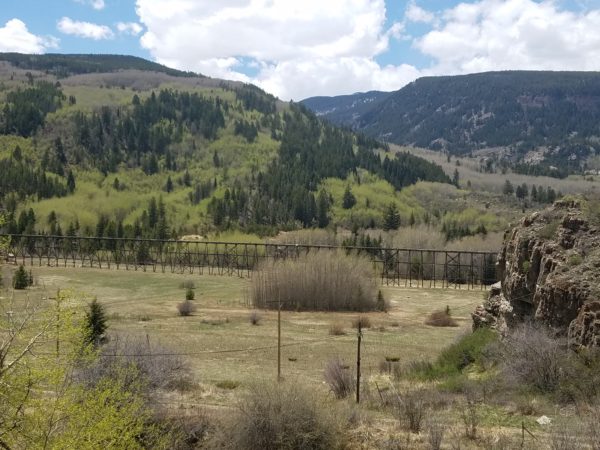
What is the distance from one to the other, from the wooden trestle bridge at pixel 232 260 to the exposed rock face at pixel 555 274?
4706 centimetres

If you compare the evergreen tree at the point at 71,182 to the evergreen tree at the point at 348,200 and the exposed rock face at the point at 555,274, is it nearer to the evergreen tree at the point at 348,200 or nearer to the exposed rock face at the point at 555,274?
the evergreen tree at the point at 348,200

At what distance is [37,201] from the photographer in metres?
146

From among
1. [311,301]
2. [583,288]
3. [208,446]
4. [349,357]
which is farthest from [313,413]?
[311,301]

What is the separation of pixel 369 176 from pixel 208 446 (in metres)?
184

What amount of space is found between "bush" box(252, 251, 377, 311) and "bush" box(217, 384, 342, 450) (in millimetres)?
46140

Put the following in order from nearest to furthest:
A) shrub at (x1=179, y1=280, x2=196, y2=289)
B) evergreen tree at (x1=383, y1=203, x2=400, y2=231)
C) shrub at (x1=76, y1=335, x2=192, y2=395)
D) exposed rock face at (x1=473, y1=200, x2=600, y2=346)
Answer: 1. shrub at (x1=76, y1=335, x2=192, y2=395)
2. exposed rock face at (x1=473, y1=200, x2=600, y2=346)
3. shrub at (x1=179, y1=280, x2=196, y2=289)
4. evergreen tree at (x1=383, y1=203, x2=400, y2=231)

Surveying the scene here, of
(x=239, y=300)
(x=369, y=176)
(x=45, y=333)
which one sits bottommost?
(x=239, y=300)

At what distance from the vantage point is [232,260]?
91.7m

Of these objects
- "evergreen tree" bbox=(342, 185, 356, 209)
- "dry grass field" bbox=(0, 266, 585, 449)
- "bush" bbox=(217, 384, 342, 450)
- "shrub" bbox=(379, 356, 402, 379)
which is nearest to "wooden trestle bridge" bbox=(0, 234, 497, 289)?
"dry grass field" bbox=(0, 266, 585, 449)

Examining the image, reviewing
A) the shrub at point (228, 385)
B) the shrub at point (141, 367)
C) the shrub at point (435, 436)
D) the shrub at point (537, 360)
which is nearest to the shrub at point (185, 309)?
the shrub at point (228, 385)

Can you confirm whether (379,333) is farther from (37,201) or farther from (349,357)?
(37,201)

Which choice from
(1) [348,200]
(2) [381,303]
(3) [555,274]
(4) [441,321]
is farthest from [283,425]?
(1) [348,200]

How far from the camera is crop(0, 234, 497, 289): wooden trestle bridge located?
84.2 metres

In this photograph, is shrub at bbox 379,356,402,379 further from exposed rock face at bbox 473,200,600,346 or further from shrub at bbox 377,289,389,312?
shrub at bbox 377,289,389,312
